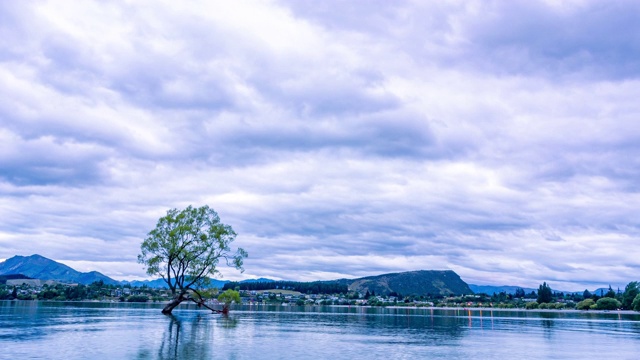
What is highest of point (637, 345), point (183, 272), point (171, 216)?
point (171, 216)

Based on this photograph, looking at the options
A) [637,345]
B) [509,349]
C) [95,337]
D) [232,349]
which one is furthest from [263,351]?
[637,345]

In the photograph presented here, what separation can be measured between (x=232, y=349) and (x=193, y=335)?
44.6 ft

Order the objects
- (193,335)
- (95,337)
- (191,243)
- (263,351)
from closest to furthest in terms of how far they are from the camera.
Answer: (263,351)
(95,337)
(193,335)
(191,243)

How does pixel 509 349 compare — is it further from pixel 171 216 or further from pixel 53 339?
pixel 171 216

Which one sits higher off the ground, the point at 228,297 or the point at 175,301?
the point at 228,297

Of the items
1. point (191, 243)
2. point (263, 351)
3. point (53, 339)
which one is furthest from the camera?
point (191, 243)

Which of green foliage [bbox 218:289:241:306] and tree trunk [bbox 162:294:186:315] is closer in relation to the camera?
tree trunk [bbox 162:294:186:315]

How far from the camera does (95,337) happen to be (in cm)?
4972

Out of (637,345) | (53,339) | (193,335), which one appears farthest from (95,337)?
(637,345)

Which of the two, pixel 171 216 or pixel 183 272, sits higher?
pixel 171 216

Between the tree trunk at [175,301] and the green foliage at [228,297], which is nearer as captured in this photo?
the tree trunk at [175,301]

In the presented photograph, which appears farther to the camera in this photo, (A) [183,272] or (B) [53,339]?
(A) [183,272]

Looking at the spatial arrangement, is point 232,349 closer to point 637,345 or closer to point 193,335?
point 193,335

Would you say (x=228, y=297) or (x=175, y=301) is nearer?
(x=175, y=301)
